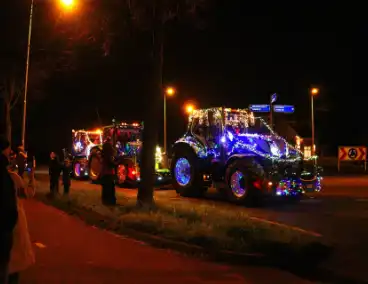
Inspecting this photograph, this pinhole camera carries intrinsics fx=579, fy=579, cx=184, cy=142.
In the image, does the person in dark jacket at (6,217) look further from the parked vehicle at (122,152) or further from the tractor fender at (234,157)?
the parked vehicle at (122,152)

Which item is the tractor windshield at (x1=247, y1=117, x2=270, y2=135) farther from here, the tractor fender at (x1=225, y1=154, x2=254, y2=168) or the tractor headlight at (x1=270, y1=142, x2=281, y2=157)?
the tractor fender at (x1=225, y1=154, x2=254, y2=168)

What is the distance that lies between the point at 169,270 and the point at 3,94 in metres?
34.2

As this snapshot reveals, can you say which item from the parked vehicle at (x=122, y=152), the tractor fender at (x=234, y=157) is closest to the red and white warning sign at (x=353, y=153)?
the parked vehicle at (x=122, y=152)

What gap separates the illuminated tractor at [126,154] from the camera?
81.1 feet

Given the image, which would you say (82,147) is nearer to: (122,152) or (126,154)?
(122,152)

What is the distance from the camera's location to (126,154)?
25656 mm

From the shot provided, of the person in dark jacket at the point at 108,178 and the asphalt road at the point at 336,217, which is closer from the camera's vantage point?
the asphalt road at the point at 336,217

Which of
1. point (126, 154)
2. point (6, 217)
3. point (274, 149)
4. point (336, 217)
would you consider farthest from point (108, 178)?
point (6, 217)


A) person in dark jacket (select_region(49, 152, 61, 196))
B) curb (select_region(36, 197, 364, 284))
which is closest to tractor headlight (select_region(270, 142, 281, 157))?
person in dark jacket (select_region(49, 152, 61, 196))

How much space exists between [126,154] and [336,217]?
1248 centimetres

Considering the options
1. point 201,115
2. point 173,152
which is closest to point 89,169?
point 173,152

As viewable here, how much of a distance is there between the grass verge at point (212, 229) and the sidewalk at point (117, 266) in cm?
51

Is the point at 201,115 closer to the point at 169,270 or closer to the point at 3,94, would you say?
the point at 169,270

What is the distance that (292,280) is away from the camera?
8.43 metres
